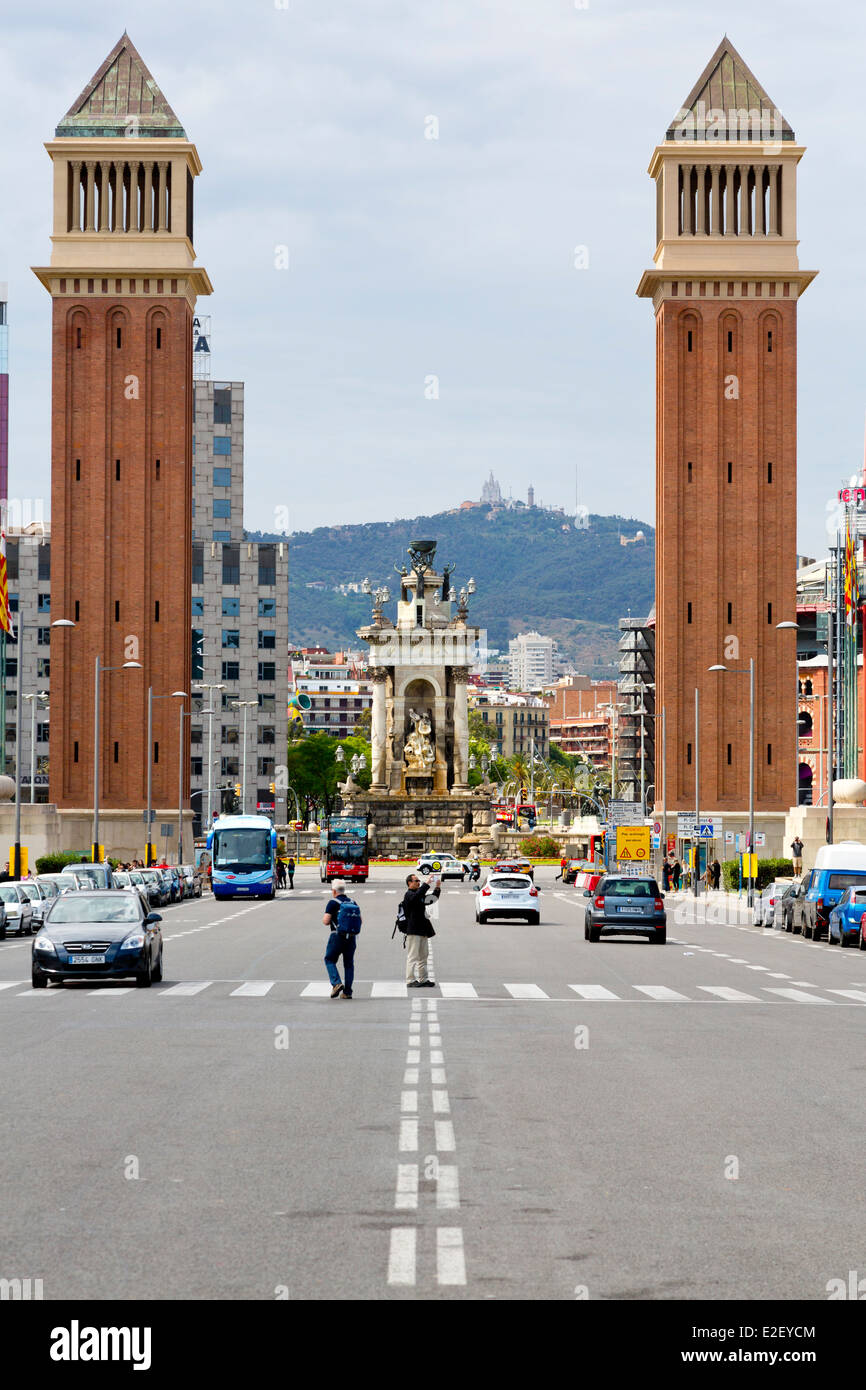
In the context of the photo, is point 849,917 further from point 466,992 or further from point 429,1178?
point 429,1178

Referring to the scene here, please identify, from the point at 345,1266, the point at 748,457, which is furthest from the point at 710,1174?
the point at 748,457

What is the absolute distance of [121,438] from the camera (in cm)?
8650

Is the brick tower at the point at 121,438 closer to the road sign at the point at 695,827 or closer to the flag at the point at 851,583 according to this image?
the road sign at the point at 695,827

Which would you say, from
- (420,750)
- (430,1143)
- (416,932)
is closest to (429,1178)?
(430,1143)

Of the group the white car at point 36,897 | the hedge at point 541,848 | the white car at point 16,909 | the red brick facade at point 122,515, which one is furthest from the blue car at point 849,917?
the hedge at point 541,848

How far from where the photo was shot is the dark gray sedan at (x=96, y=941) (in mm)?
25344

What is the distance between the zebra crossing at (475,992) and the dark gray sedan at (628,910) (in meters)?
11.1

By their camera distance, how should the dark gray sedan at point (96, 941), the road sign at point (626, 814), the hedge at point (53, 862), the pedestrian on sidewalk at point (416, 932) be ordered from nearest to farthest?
the pedestrian on sidewalk at point (416, 932), the dark gray sedan at point (96, 941), the hedge at point (53, 862), the road sign at point (626, 814)

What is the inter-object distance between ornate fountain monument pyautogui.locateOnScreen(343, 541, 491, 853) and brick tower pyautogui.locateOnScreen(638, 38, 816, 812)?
125ft

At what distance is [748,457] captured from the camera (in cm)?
8469

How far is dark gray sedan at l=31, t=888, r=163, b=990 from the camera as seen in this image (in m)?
25.3

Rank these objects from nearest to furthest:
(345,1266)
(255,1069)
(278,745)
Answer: (345,1266) < (255,1069) < (278,745)
